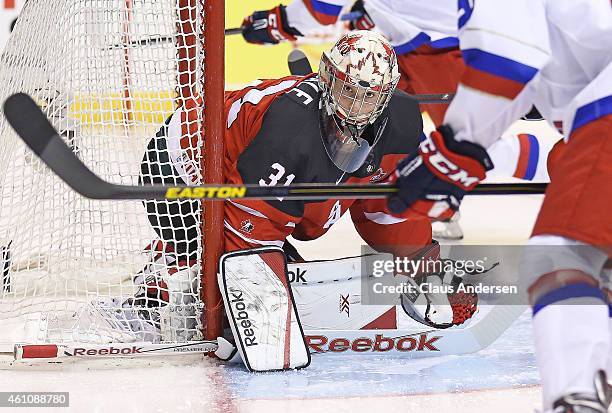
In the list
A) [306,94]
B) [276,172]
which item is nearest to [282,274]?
[276,172]

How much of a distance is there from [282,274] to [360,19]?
166 cm

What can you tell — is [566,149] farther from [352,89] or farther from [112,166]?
[112,166]

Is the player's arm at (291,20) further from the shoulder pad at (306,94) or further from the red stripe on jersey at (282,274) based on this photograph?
the red stripe on jersey at (282,274)

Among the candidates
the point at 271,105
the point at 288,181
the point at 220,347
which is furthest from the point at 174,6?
the point at 220,347

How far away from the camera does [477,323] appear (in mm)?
2582

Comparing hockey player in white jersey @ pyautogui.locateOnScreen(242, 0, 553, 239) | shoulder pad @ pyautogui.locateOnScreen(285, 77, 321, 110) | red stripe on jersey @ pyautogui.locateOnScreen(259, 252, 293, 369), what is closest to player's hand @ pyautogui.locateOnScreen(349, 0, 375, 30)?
hockey player in white jersey @ pyautogui.locateOnScreen(242, 0, 553, 239)

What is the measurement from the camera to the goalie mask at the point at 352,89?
2299mm

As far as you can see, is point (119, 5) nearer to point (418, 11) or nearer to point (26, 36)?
point (26, 36)

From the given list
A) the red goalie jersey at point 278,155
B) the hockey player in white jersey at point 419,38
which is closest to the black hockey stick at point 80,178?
the red goalie jersey at point 278,155

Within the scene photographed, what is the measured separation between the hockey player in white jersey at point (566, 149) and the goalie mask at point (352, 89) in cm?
57

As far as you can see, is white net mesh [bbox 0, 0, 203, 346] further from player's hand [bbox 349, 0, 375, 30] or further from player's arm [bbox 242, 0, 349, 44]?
player's hand [bbox 349, 0, 375, 30]

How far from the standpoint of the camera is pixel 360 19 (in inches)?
149

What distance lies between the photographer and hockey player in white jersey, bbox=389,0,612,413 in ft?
5.13

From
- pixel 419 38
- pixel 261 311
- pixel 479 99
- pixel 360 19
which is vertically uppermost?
pixel 360 19
